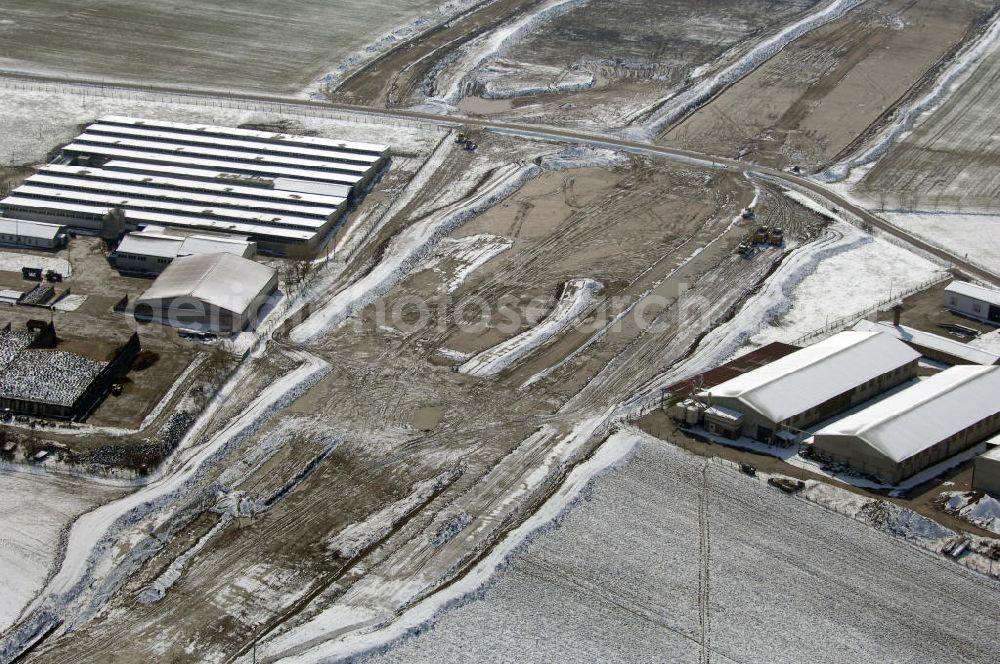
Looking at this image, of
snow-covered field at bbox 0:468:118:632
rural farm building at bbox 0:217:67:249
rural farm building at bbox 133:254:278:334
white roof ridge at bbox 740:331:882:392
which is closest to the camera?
snow-covered field at bbox 0:468:118:632

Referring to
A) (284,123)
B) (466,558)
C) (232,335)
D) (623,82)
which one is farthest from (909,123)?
(466,558)

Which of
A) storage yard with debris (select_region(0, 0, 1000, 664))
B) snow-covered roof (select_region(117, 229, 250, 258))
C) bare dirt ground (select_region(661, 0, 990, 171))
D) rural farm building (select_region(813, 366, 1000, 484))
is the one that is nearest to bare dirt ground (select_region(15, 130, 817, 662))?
storage yard with debris (select_region(0, 0, 1000, 664))

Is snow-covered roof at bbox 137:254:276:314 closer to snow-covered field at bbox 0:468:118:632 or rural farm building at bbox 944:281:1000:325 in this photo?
snow-covered field at bbox 0:468:118:632

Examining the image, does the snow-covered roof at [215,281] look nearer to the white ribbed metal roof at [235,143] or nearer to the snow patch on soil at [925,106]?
the white ribbed metal roof at [235,143]

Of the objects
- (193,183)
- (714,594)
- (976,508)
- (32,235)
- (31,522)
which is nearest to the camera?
(714,594)

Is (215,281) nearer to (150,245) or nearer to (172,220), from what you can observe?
(150,245)

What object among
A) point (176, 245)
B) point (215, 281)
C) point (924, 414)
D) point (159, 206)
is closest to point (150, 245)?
point (176, 245)

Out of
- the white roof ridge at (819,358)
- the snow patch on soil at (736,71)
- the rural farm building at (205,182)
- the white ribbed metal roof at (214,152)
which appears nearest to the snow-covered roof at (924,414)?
the white roof ridge at (819,358)
